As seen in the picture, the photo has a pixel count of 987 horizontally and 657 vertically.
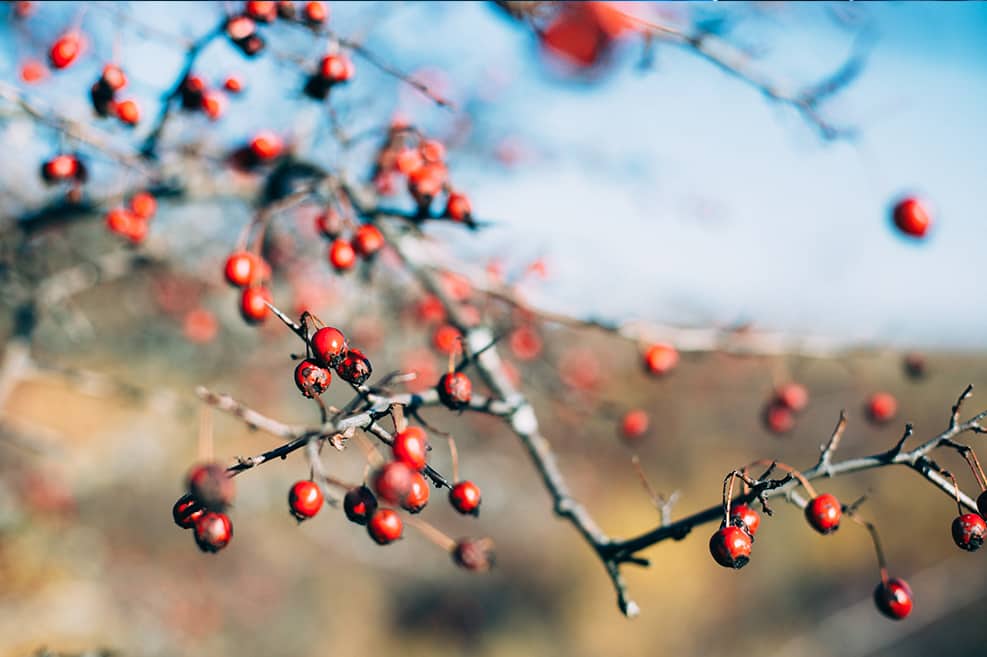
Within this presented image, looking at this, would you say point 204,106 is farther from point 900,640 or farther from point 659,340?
point 900,640

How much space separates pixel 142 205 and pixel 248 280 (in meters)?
0.95

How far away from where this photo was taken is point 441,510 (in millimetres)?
11008

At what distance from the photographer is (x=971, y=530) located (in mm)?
1518

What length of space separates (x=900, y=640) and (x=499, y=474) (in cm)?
691

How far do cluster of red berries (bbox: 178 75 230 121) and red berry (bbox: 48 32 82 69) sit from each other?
512mm

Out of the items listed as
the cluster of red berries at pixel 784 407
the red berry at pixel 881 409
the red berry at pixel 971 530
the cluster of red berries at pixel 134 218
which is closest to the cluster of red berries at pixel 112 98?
the cluster of red berries at pixel 134 218

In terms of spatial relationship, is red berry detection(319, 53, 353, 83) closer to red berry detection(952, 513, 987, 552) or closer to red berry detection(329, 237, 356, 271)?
red berry detection(329, 237, 356, 271)

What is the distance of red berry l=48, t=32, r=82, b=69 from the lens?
8.50 ft

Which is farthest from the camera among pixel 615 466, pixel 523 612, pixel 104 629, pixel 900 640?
pixel 615 466

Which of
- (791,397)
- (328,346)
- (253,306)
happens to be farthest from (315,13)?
(791,397)

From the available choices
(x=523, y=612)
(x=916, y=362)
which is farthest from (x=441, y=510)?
(x=916, y=362)

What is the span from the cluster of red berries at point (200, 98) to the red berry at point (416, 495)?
6.40ft

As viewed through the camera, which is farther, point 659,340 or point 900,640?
point 900,640

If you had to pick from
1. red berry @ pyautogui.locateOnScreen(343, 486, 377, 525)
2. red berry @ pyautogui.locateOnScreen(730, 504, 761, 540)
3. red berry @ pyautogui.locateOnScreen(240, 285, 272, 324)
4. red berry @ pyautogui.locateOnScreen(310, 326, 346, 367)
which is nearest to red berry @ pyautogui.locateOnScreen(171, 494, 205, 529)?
red berry @ pyautogui.locateOnScreen(343, 486, 377, 525)
